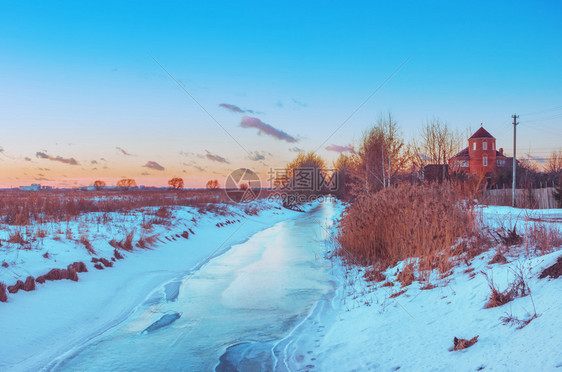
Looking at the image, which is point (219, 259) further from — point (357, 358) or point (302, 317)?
point (357, 358)

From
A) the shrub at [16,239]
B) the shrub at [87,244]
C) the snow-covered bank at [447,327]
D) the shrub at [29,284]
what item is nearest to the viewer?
the snow-covered bank at [447,327]

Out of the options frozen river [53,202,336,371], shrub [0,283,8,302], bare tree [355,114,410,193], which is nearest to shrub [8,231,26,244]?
shrub [0,283,8,302]

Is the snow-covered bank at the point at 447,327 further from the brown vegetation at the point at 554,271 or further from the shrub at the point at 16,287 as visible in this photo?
the shrub at the point at 16,287

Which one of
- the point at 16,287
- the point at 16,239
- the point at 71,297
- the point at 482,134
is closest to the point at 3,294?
the point at 16,287

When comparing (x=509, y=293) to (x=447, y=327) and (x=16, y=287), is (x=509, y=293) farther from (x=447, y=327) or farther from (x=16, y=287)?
(x=16, y=287)

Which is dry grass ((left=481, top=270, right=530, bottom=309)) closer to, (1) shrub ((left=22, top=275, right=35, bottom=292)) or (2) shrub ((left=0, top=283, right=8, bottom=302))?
(2) shrub ((left=0, top=283, right=8, bottom=302))

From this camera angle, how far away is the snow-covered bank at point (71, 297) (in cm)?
511

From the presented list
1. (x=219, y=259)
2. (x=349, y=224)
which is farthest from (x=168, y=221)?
(x=349, y=224)

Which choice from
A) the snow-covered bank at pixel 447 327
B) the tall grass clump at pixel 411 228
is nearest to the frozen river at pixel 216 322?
the snow-covered bank at pixel 447 327

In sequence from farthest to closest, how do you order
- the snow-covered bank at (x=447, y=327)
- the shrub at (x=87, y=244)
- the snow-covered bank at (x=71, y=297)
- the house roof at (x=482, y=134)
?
the house roof at (x=482, y=134) → the shrub at (x=87, y=244) → the snow-covered bank at (x=71, y=297) → the snow-covered bank at (x=447, y=327)

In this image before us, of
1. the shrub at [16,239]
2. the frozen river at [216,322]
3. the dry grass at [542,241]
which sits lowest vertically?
the frozen river at [216,322]

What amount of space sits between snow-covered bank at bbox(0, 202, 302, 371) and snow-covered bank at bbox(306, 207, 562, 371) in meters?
3.54

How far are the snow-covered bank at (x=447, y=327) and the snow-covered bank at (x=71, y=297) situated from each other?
354 centimetres

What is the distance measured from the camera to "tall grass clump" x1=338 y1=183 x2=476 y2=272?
7.45m
